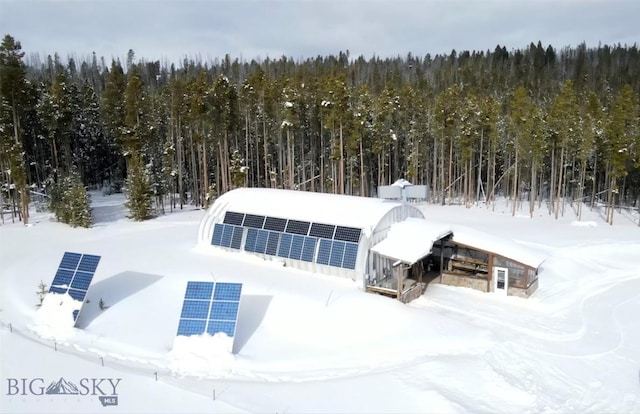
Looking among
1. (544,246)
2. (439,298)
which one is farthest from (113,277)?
(544,246)

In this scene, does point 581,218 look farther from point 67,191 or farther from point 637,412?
point 67,191

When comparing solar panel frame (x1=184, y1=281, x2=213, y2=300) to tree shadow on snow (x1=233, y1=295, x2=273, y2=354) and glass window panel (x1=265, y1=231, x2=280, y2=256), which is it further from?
glass window panel (x1=265, y1=231, x2=280, y2=256)

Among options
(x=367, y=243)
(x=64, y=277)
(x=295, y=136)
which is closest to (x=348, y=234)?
(x=367, y=243)

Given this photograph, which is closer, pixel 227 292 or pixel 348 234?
pixel 227 292

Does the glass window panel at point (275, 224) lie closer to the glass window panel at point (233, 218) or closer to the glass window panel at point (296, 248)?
the glass window panel at point (296, 248)

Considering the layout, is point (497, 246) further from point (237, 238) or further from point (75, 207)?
point (75, 207)

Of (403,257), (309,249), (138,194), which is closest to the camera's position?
(403,257)

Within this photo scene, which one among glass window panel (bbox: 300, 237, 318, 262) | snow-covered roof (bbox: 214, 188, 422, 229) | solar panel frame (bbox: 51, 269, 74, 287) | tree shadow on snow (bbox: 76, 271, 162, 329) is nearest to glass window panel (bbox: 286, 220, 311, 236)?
snow-covered roof (bbox: 214, 188, 422, 229)

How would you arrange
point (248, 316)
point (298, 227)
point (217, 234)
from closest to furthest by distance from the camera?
point (248, 316)
point (298, 227)
point (217, 234)
